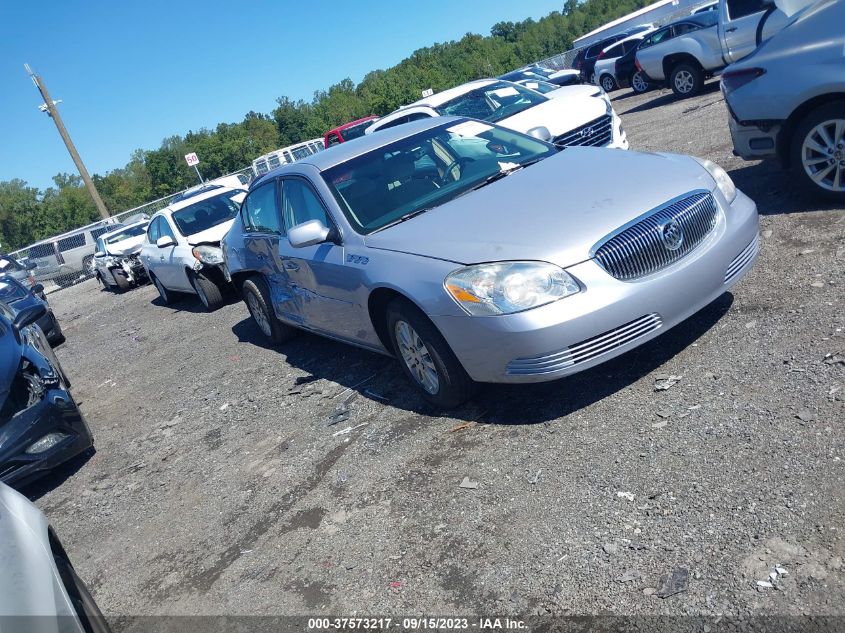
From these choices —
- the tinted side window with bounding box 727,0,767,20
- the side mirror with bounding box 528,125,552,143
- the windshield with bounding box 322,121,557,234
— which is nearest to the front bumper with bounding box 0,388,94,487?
the windshield with bounding box 322,121,557,234

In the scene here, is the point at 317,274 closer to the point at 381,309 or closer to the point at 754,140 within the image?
the point at 381,309

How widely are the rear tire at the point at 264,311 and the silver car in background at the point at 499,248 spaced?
1.23m

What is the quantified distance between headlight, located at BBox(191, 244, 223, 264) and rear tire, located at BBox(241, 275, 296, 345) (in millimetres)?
2998

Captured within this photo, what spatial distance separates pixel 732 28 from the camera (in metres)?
14.5

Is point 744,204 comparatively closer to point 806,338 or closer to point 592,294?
point 806,338

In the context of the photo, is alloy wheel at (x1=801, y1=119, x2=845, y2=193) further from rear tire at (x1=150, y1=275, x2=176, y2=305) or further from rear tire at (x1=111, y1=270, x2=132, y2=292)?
rear tire at (x1=111, y1=270, x2=132, y2=292)

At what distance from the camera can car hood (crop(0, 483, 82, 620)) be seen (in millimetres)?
2154

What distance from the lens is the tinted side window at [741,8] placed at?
46.4 feet

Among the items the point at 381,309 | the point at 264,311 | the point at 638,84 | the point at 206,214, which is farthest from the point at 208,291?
the point at 638,84

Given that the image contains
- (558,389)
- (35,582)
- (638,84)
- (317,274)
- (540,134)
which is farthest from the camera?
(638,84)

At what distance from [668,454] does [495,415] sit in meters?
1.19

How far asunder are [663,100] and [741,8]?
406 cm

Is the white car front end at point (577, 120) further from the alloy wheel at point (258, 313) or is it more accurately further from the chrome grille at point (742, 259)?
the chrome grille at point (742, 259)

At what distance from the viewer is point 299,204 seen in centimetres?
586
